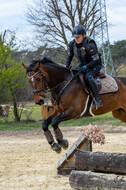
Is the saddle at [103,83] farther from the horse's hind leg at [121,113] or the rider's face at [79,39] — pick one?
the rider's face at [79,39]

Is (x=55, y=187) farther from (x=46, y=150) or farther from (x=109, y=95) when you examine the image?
(x=46, y=150)

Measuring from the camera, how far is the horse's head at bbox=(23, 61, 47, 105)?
5789 mm

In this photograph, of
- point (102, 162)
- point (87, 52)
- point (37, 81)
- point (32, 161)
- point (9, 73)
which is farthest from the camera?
point (9, 73)

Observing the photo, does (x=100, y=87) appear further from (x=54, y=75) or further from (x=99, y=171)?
(x=99, y=171)

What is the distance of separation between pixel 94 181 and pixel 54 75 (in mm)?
2539

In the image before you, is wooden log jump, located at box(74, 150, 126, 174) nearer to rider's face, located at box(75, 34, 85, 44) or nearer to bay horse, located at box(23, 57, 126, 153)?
bay horse, located at box(23, 57, 126, 153)

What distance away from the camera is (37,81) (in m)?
5.88

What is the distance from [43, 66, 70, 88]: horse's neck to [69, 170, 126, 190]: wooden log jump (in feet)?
6.76

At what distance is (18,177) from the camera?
5746mm

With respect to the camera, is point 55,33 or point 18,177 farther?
point 55,33

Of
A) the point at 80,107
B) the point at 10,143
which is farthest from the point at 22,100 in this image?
the point at 80,107

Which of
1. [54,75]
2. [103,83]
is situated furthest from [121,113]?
[54,75]

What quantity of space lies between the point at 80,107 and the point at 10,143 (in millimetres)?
4778

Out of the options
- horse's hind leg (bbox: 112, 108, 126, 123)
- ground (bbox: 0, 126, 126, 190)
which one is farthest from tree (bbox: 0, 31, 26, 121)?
horse's hind leg (bbox: 112, 108, 126, 123)
